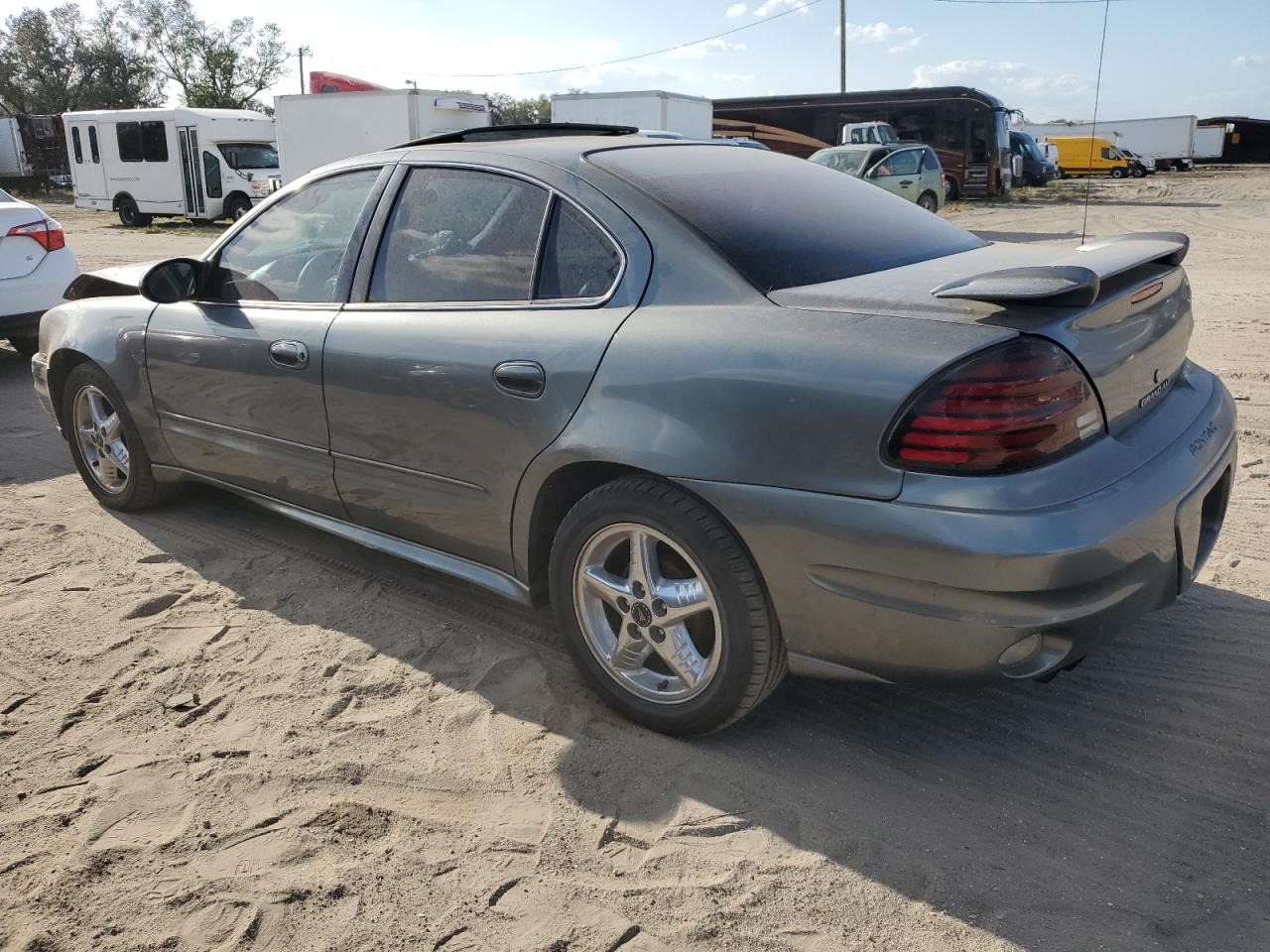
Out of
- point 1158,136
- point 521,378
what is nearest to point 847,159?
point 521,378

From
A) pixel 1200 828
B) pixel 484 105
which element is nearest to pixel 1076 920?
pixel 1200 828

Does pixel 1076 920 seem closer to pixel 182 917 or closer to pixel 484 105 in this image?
pixel 182 917

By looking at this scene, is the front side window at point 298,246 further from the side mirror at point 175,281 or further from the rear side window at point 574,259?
the rear side window at point 574,259

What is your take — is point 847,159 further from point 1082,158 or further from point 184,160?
point 1082,158

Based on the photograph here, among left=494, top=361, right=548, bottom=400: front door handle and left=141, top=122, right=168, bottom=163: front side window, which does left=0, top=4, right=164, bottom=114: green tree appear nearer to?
left=141, top=122, right=168, bottom=163: front side window

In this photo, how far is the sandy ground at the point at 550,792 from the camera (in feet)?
7.21

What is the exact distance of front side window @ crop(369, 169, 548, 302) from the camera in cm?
303

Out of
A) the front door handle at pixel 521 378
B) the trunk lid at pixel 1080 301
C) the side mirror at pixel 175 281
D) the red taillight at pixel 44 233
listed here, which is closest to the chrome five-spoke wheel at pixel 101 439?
the side mirror at pixel 175 281

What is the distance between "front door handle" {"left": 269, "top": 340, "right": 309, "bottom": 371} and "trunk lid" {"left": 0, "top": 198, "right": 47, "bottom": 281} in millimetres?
4994

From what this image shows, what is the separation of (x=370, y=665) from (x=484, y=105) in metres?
18.4

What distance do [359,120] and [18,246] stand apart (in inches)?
514

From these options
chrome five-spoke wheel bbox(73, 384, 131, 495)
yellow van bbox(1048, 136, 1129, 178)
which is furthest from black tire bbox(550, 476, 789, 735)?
yellow van bbox(1048, 136, 1129, 178)

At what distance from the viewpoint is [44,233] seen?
7.53m

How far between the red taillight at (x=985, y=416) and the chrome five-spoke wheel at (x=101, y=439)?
11.9ft
